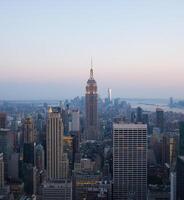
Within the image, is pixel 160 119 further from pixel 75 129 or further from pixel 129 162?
pixel 129 162

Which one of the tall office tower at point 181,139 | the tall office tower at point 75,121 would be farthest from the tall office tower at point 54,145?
the tall office tower at point 75,121

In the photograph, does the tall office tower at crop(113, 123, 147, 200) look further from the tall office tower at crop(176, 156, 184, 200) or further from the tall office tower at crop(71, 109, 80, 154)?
the tall office tower at crop(71, 109, 80, 154)

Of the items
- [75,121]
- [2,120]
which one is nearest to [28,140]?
[2,120]

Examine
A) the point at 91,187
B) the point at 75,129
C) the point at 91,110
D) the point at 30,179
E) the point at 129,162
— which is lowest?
the point at 30,179

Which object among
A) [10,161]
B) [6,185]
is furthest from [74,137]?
[6,185]

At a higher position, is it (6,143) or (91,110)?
(91,110)

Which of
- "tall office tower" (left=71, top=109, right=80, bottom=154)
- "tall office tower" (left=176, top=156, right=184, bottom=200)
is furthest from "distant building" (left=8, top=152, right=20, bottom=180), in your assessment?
"tall office tower" (left=176, top=156, right=184, bottom=200)

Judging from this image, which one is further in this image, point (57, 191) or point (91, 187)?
point (91, 187)
